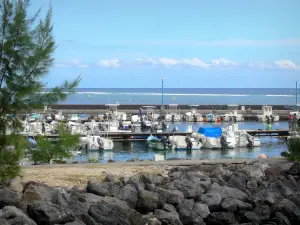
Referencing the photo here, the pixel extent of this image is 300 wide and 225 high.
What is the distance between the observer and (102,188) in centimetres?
1066

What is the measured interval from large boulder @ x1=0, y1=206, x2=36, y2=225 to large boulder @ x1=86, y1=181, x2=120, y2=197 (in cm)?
220

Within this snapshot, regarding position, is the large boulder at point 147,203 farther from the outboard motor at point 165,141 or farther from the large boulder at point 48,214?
the outboard motor at point 165,141

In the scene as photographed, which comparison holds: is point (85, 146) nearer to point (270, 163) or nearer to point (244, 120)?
point (270, 163)

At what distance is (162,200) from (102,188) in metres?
1.25

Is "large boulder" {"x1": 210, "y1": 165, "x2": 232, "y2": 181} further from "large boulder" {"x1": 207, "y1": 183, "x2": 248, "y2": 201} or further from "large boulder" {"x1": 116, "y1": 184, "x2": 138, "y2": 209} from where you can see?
"large boulder" {"x1": 116, "y1": 184, "x2": 138, "y2": 209}

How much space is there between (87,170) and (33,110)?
9.65ft

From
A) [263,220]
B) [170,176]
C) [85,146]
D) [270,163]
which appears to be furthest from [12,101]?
[85,146]

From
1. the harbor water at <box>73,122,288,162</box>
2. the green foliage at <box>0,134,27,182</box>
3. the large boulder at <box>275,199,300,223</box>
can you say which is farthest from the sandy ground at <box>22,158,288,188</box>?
the harbor water at <box>73,122,288,162</box>

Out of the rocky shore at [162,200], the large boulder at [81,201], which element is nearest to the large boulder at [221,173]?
the rocky shore at [162,200]

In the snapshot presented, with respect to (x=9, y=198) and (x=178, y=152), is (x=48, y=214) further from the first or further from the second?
(x=178, y=152)

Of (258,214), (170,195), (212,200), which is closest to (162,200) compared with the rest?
(170,195)

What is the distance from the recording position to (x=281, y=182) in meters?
12.4

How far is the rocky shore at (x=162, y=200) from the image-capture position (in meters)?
8.92

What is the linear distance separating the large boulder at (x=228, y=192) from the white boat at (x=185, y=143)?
3236 centimetres
